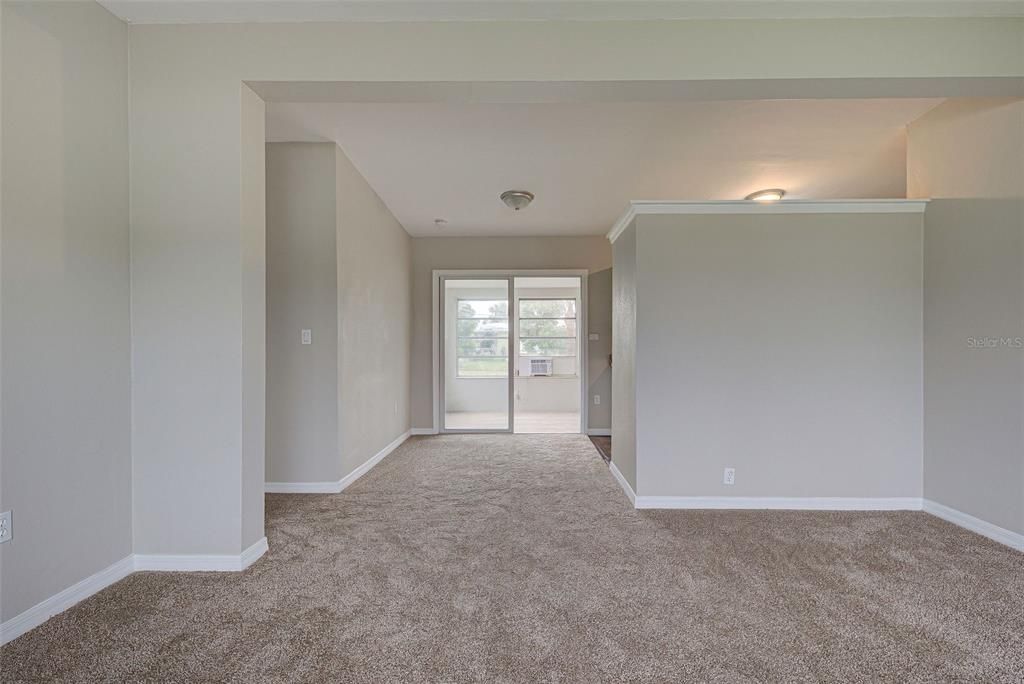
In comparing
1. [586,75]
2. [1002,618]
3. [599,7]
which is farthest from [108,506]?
[1002,618]

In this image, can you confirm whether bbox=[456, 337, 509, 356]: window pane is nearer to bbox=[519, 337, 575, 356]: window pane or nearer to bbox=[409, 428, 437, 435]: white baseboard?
bbox=[409, 428, 437, 435]: white baseboard

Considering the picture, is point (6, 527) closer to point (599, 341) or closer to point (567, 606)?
point (567, 606)

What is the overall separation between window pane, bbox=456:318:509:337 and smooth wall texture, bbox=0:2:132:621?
13.9ft

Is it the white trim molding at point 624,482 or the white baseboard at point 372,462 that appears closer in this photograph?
the white trim molding at point 624,482

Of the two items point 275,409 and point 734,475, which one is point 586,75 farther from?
point 275,409

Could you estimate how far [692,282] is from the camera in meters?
3.19

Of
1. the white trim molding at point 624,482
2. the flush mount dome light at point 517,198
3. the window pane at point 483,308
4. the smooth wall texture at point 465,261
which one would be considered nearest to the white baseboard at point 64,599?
the white trim molding at point 624,482

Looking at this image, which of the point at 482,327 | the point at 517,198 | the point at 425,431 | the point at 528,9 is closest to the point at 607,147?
the point at 517,198

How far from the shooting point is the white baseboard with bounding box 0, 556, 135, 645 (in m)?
1.75

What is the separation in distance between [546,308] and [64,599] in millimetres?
7049

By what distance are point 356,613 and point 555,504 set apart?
5.49ft

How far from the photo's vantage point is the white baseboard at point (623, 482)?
131 inches

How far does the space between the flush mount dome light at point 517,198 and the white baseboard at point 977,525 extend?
12.4ft

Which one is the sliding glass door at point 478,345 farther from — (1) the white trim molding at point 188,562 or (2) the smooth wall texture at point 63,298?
(2) the smooth wall texture at point 63,298
